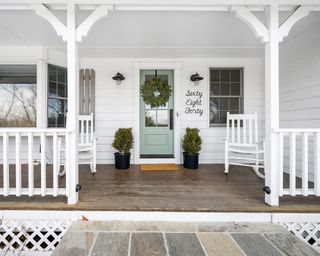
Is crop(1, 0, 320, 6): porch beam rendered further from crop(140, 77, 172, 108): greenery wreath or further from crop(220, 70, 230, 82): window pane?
crop(220, 70, 230, 82): window pane

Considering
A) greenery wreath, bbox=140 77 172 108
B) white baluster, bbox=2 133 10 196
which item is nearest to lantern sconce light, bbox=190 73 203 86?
greenery wreath, bbox=140 77 172 108

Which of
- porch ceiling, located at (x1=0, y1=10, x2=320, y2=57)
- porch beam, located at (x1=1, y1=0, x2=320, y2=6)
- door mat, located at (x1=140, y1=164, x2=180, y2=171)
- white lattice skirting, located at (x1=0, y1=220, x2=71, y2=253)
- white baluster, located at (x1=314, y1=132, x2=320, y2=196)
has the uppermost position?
porch ceiling, located at (x1=0, y1=10, x2=320, y2=57)

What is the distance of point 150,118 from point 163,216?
2837mm

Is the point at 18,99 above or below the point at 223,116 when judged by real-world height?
above

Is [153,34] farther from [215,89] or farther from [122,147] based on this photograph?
[122,147]

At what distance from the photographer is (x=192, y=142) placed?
4434mm

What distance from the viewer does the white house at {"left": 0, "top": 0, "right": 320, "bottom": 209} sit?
2.48 m

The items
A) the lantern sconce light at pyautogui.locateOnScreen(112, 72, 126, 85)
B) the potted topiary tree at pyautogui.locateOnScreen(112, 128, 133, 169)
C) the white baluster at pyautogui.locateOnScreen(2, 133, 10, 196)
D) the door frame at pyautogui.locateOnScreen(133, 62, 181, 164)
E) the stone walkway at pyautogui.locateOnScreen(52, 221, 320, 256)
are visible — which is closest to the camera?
the stone walkway at pyautogui.locateOnScreen(52, 221, 320, 256)

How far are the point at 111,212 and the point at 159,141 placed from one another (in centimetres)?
270

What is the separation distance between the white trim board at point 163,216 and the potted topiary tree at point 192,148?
2.08 meters

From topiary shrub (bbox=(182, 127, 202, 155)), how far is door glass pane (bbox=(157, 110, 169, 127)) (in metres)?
0.62

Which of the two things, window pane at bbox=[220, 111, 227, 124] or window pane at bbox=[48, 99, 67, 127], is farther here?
window pane at bbox=[220, 111, 227, 124]

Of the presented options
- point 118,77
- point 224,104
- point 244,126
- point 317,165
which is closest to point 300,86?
point 244,126

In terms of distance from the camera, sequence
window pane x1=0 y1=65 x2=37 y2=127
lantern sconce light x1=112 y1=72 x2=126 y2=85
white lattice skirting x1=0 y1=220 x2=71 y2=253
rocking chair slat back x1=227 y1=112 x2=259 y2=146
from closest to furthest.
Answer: white lattice skirting x1=0 y1=220 x2=71 y2=253
rocking chair slat back x1=227 y1=112 x2=259 y2=146
window pane x1=0 y1=65 x2=37 y2=127
lantern sconce light x1=112 y1=72 x2=126 y2=85
